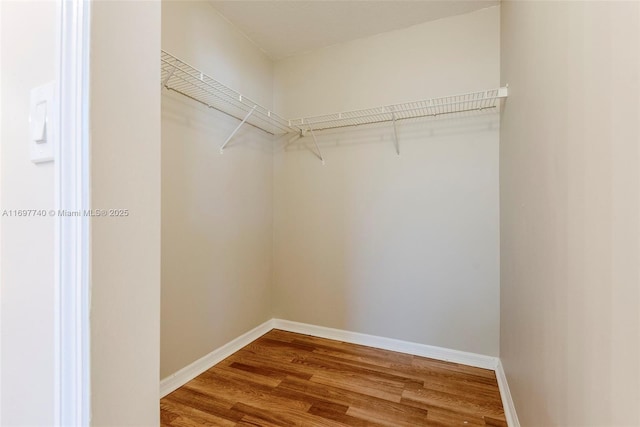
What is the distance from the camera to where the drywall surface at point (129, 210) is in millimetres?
417

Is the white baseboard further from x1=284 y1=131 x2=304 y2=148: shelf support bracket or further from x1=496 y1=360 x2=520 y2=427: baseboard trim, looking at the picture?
x1=284 y1=131 x2=304 y2=148: shelf support bracket

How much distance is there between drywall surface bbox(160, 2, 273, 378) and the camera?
5.40 ft

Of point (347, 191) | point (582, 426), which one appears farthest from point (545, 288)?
point (347, 191)

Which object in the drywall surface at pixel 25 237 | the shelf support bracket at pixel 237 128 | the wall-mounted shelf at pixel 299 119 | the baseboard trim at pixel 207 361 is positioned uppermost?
the wall-mounted shelf at pixel 299 119

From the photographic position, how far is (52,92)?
1.41ft

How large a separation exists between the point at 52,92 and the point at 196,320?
1.67 metres

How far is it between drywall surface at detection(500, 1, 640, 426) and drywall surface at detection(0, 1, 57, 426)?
0.94 m

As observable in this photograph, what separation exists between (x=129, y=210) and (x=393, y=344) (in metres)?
2.12

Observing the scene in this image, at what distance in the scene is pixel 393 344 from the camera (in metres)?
2.13

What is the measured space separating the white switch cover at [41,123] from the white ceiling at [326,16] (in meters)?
1.82

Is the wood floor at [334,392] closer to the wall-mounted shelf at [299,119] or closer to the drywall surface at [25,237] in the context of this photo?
the drywall surface at [25,237]

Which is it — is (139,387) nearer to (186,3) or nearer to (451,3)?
(186,3)

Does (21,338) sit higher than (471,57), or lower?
lower

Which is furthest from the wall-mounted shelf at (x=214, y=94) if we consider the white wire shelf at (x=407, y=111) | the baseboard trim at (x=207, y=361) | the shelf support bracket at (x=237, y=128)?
the baseboard trim at (x=207, y=361)
